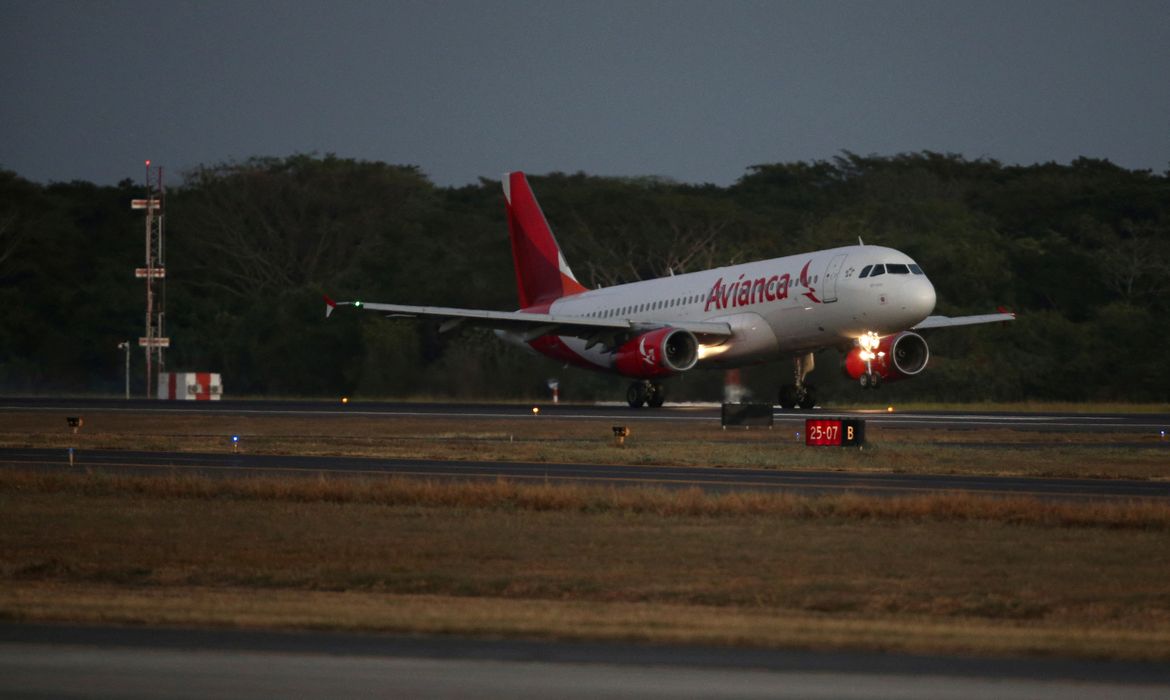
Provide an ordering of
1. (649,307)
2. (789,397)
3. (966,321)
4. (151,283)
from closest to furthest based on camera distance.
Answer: (789,397)
(966,321)
(649,307)
(151,283)

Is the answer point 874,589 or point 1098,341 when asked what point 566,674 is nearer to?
point 874,589

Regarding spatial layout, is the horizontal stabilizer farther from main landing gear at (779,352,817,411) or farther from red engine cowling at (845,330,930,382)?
main landing gear at (779,352,817,411)

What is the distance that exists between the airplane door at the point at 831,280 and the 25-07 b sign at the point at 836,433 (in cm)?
1345

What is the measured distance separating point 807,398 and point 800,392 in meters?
0.29

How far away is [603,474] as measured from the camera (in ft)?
94.0

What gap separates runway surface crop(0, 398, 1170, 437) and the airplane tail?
16.4ft

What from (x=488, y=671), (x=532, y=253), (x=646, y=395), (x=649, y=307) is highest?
(x=532, y=253)

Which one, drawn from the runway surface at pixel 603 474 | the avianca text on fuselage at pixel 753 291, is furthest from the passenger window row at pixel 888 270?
the runway surface at pixel 603 474

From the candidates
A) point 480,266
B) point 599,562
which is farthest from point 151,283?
point 599,562

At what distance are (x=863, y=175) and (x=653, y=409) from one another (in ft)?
258

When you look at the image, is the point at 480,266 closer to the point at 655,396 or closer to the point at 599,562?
the point at 655,396

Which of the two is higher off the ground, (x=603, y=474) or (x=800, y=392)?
(x=800, y=392)

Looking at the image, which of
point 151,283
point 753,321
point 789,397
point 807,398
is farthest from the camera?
point 151,283

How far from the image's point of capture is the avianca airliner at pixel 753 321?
47469mm
